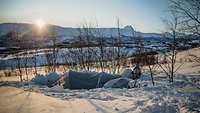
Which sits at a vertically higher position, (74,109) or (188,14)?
(188,14)

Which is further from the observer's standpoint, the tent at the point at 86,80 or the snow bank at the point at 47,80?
the snow bank at the point at 47,80

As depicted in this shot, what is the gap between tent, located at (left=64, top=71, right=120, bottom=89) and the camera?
38.7ft

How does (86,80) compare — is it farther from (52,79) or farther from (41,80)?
(41,80)

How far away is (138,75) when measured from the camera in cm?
1503

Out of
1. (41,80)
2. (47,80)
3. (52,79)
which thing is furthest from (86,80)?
(41,80)

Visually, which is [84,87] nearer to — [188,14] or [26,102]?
[26,102]

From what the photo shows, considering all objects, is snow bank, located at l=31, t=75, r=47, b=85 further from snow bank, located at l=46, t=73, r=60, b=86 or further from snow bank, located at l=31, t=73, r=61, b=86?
snow bank, located at l=46, t=73, r=60, b=86

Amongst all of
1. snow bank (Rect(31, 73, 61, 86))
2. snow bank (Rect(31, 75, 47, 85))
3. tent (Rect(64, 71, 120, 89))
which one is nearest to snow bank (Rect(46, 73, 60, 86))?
snow bank (Rect(31, 73, 61, 86))

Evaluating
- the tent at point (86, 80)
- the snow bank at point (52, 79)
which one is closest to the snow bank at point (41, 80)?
the snow bank at point (52, 79)

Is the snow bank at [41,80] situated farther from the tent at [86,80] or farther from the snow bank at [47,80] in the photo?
the tent at [86,80]

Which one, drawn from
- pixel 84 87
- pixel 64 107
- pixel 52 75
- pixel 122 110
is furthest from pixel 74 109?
pixel 52 75

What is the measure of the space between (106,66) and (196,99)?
11.4 m

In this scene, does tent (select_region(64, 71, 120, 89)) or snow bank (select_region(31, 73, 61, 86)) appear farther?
snow bank (select_region(31, 73, 61, 86))

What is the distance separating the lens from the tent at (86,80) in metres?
11.8
